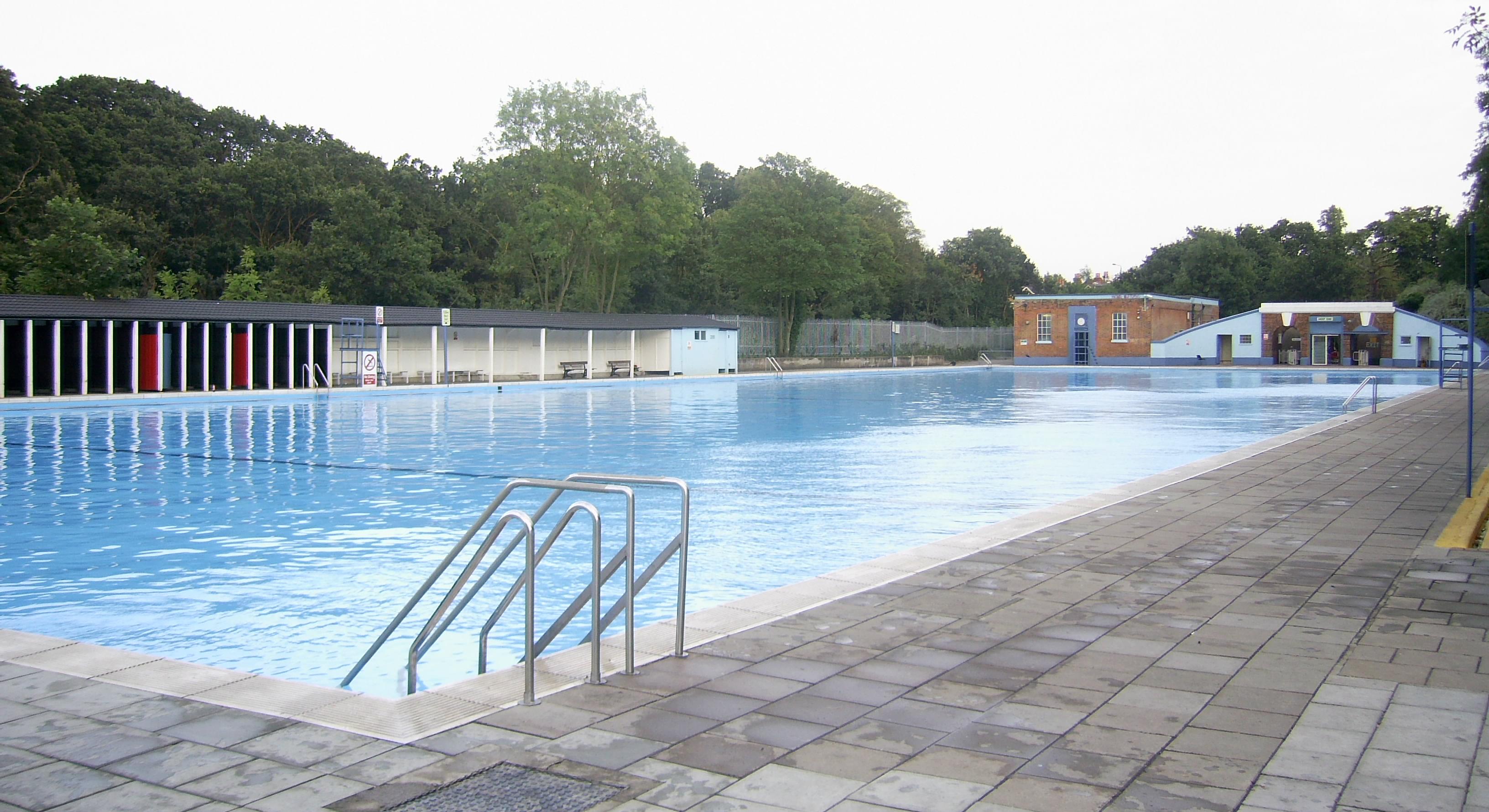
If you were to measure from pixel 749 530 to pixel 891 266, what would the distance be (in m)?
60.3

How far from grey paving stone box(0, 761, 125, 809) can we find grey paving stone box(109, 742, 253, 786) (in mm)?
65

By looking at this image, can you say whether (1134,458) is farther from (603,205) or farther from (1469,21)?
(603,205)

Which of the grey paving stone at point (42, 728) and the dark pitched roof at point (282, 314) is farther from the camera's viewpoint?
the dark pitched roof at point (282, 314)

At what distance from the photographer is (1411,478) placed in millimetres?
11523

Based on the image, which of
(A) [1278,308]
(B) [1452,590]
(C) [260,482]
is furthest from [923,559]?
(A) [1278,308]

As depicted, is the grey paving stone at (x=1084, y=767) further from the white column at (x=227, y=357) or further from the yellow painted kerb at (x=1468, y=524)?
the white column at (x=227, y=357)

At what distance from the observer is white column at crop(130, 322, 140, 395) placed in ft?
89.8

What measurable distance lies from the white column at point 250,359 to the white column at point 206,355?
90 cm

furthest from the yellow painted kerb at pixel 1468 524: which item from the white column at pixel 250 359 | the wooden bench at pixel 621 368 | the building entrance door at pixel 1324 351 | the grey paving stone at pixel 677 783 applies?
the building entrance door at pixel 1324 351

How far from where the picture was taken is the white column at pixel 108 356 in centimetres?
2702

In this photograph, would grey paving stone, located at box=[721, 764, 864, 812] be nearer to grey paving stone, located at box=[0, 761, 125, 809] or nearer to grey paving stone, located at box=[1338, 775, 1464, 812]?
grey paving stone, located at box=[1338, 775, 1464, 812]

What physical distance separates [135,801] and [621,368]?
40016 mm

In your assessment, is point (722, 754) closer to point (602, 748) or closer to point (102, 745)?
point (602, 748)

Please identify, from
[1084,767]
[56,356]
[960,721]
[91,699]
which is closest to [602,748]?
[960,721]
